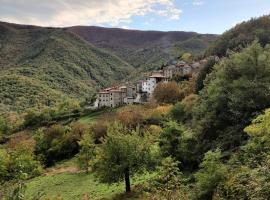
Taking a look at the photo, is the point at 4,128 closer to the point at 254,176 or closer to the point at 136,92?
the point at 136,92

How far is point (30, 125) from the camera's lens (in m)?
106

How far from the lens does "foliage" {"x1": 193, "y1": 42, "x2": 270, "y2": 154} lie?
116ft

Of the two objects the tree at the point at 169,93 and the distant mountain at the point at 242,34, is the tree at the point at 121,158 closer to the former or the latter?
the tree at the point at 169,93

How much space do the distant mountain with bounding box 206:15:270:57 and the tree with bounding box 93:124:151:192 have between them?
81.0 m

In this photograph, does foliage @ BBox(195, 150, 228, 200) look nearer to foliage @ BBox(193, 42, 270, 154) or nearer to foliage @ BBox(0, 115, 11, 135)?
foliage @ BBox(193, 42, 270, 154)

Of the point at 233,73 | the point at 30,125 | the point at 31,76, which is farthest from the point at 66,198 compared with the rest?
the point at 31,76

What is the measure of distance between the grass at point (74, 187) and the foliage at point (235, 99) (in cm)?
821

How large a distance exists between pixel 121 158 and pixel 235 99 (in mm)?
12233

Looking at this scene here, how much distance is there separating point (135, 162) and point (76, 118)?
61161 mm

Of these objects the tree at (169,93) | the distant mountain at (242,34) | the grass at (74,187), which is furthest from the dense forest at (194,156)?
the distant mountain at (242,34)

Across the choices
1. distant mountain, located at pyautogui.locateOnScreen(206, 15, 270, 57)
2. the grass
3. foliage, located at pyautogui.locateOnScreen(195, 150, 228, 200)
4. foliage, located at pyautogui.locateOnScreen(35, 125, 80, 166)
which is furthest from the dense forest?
distant mountain, located at pyautogui.locateOnScreen(206, 15, 270, 57)

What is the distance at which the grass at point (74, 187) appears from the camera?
40.8 m

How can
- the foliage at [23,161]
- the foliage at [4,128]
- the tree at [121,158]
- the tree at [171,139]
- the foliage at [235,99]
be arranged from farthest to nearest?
the foliage at [4,128] < the foliage at [23,161] < the tree at [171,139] < the tree at [121,158] < the foliage at [235,99]

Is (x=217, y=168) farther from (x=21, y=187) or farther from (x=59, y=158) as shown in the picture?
(x=59, y=158)
